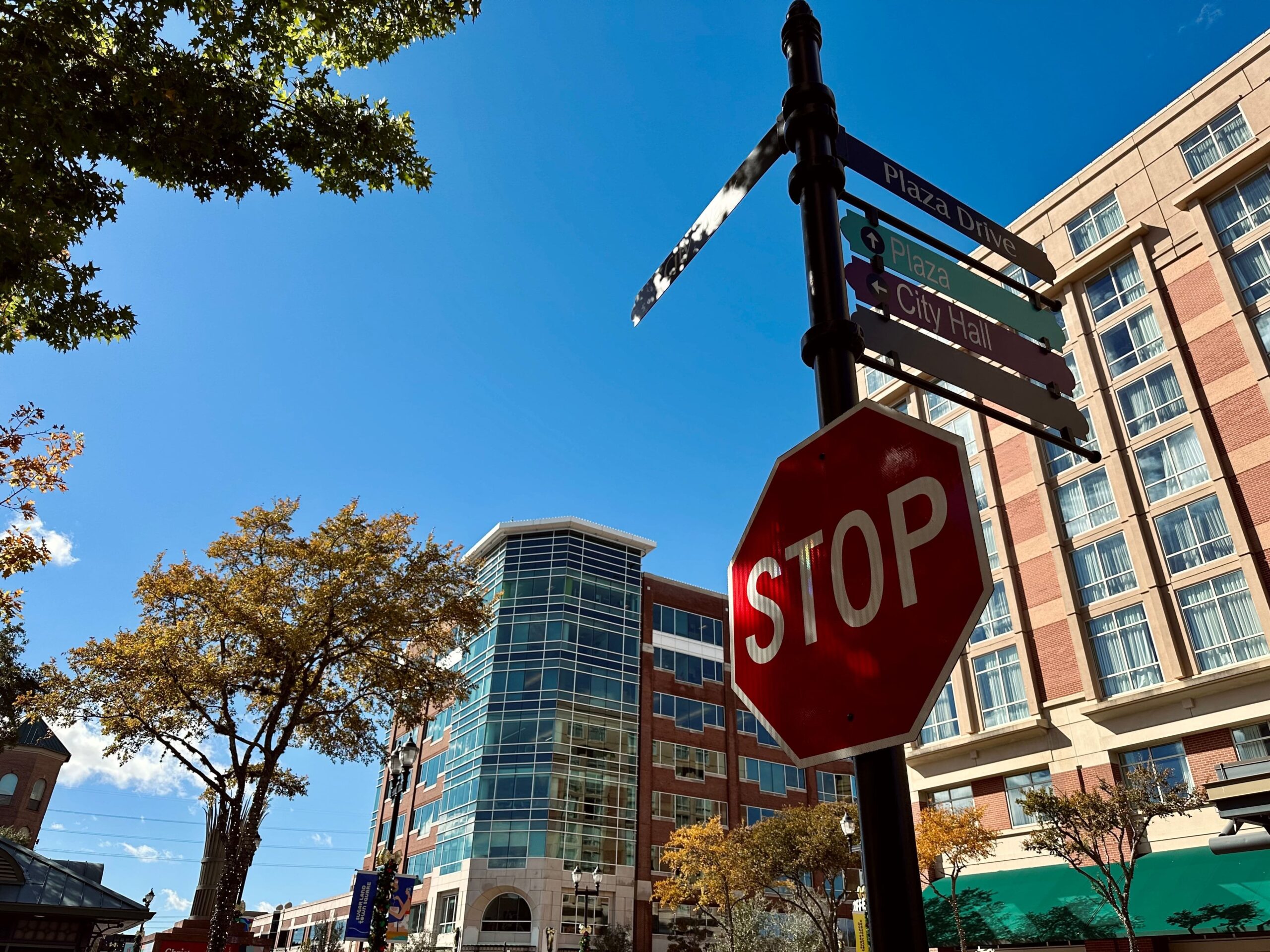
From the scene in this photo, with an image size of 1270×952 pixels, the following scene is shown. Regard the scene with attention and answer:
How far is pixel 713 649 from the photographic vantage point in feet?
190

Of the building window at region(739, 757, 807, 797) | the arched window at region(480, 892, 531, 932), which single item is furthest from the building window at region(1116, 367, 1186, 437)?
the arched window at region(480, 892, 531, 932)

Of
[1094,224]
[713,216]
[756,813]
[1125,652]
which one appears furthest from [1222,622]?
[756,813]

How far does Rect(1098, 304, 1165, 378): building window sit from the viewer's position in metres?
29.3

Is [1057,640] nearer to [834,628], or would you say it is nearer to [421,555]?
[421,555]

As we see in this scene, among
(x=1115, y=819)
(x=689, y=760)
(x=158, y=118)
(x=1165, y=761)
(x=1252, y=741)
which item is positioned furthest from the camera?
(x=689, y=760)

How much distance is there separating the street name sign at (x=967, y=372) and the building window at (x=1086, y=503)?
28.9 metres

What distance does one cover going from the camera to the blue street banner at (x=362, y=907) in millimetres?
18891

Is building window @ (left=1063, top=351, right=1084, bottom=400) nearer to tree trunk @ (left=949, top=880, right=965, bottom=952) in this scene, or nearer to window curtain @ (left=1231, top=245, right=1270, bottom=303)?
window curtain @ (left=1231, top=245, right=1270, bottom=303)

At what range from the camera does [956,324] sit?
3896mm

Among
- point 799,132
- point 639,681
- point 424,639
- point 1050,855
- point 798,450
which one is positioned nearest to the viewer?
point 798,450

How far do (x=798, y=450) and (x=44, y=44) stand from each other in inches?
273

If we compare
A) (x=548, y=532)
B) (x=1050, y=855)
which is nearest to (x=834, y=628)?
(x=1050, y=855)

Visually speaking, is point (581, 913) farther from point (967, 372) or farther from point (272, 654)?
point (967, 372)

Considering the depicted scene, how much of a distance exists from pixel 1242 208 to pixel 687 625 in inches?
1551
